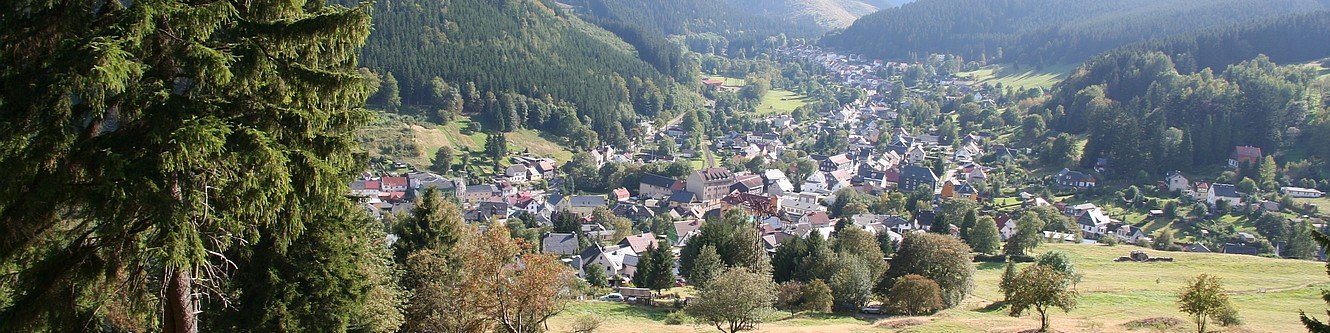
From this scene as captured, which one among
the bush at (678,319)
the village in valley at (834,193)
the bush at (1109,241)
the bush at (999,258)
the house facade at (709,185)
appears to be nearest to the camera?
the bush at (678,319)

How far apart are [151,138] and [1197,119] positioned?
119 meters

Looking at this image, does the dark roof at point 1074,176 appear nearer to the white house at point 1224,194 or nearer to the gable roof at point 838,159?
the white house at point 1224,194

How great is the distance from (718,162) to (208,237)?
98.4m

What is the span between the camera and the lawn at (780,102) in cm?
14915

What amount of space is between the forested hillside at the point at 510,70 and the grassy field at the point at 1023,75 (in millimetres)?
68648

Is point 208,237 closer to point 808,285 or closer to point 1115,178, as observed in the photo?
point 808,285

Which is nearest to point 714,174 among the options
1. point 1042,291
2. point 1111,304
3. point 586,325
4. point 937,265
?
point 937,265

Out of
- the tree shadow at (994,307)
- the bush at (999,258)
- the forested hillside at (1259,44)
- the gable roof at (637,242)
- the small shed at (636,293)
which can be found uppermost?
the forested hillside at (1259,44)

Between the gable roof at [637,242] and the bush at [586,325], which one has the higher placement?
the gable roof at [637,242]

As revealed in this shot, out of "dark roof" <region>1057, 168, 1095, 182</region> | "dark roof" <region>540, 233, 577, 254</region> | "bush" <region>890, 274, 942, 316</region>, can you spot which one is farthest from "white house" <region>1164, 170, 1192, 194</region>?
"dark roof" <region>540, 233, 577, 254</region>

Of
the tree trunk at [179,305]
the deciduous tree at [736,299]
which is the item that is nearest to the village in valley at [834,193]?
the deciduous tree at [736,299]

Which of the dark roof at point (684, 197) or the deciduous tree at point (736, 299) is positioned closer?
the deciduous tree at point (736, 299)

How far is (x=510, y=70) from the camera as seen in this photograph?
122375mm

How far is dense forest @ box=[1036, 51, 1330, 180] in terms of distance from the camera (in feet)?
301
